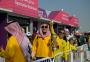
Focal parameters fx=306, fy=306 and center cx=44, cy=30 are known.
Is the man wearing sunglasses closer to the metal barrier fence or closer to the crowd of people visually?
the crowd of people

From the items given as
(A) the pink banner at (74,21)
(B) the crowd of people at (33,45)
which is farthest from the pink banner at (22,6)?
(A) the pink banner at (74,21)

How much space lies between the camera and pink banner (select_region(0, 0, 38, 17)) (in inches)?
531

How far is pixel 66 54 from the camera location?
10.1 metres

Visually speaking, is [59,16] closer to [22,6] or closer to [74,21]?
[74,21]

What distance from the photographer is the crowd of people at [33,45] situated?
6457 millimetres

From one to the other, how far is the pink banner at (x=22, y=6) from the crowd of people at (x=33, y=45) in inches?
152

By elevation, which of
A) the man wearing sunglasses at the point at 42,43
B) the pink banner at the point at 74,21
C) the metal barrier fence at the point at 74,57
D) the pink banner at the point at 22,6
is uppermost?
the pink banner at the point at 22,6

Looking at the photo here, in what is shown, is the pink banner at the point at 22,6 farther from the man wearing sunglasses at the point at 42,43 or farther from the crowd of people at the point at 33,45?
the man wearing sunglasses at the point at 42,43

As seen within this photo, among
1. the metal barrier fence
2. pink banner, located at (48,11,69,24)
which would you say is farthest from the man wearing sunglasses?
pink banner, located at (48,11,69,24)

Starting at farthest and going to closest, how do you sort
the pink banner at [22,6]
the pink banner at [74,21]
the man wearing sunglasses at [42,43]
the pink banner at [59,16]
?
the pink banner at [74,21], the pink banner at [59,16], the pink banner at [22,6], the man wearing sunglasses at [42,43]

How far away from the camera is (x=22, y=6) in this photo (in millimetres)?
15805

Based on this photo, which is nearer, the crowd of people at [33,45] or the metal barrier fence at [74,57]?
the crowd of people at [33,45]

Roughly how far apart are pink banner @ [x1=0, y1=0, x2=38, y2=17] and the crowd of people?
3.86 meters

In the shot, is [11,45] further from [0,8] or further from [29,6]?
[29,6]
